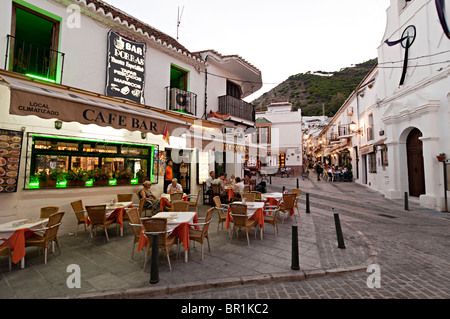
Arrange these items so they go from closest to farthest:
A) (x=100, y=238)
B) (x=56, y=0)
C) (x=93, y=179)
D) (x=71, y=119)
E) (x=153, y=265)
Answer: (x=153, y=265) < (x=71, y=119) < (x=100, y=238) < (x=56, y=0) < (x=93, y=179)

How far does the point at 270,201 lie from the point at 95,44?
852 centimetres

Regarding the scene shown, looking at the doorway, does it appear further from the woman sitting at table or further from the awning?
the woman sitting at table

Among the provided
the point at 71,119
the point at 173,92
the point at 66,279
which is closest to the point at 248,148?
the point at 173,92

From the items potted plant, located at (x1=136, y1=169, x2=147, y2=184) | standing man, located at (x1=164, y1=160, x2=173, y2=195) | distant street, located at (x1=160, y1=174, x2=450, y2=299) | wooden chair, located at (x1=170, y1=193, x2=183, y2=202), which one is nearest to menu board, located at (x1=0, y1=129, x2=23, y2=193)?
potted plant, located at (x1=136, y1=169, x2=147, y2=184)

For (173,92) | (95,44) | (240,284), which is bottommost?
(240,284)

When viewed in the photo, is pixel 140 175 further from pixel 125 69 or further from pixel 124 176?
pixel 125 69

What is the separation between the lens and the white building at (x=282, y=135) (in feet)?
110

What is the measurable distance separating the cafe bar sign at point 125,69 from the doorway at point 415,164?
575 inches

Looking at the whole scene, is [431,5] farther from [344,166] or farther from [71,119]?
[344,166]

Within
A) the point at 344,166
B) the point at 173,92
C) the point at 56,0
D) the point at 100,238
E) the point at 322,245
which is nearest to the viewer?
the point at 322,245

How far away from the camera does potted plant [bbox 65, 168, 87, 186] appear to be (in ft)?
21.3

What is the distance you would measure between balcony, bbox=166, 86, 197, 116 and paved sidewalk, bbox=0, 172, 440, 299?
594cm

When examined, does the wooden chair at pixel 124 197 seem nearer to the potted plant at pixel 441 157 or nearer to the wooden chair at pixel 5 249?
the wooden chair at pixel 5 249

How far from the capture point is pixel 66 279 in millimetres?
3727
